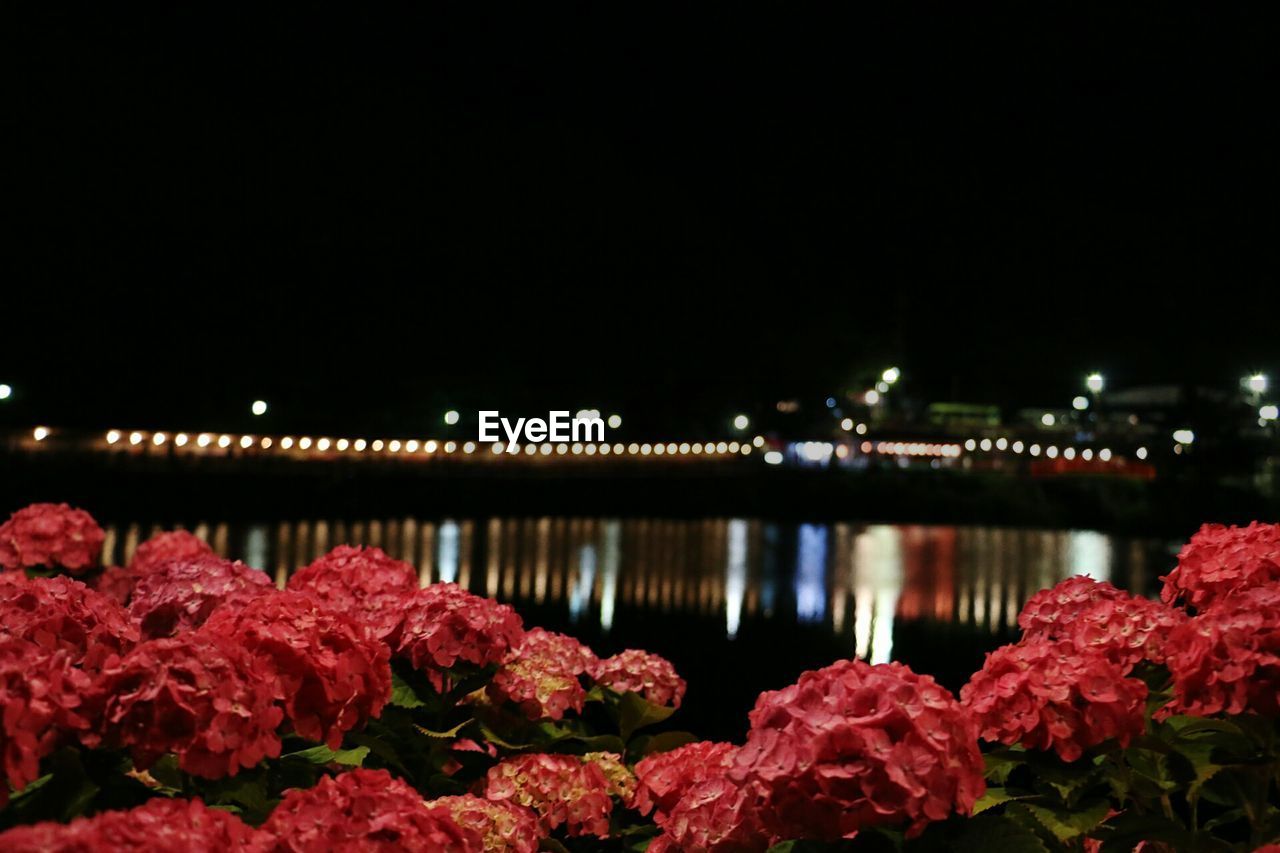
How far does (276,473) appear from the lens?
33656 mm

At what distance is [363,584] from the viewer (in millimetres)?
3670

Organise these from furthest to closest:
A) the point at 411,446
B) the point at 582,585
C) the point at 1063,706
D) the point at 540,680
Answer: the point at 411,446 → the point at 582,585 → the point at 540,680 → the point at 1063,706

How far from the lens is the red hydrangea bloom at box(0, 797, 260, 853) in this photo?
1.52 meters

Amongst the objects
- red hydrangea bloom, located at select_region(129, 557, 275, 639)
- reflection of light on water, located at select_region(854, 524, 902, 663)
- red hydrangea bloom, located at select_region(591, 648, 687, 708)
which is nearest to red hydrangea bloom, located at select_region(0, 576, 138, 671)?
red hydrangea bloom, located at select_region(129, 557, 275, 639)

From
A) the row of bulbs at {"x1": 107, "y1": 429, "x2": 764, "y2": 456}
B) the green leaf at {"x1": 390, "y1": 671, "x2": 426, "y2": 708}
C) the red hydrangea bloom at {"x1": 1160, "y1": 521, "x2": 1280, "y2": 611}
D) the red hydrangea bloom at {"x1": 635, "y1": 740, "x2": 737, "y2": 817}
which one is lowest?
the red hydrangea bloom at {"x1": 635, "y1": 740, "x2": 737, "y2": 817}

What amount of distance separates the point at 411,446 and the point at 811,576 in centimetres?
2829

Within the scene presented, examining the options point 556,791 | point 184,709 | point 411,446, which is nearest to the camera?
point 184,709

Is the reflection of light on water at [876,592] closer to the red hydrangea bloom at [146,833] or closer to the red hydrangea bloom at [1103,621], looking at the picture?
the red hydrangea bloom at [1103,621]

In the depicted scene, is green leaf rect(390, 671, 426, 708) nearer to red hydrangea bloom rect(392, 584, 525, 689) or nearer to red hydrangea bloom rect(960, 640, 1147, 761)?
red hydrangea bloom rect(392, 584, 525, 689)

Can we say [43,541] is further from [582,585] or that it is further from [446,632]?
[582,585]

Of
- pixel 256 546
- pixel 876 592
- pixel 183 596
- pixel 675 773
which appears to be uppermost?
pixel 183 596

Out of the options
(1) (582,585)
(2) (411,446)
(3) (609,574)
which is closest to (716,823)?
(1) (582,585)

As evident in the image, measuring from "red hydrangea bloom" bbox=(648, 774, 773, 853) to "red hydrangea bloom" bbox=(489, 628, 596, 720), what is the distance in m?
1.05

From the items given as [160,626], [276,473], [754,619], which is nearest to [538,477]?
[276,473]
